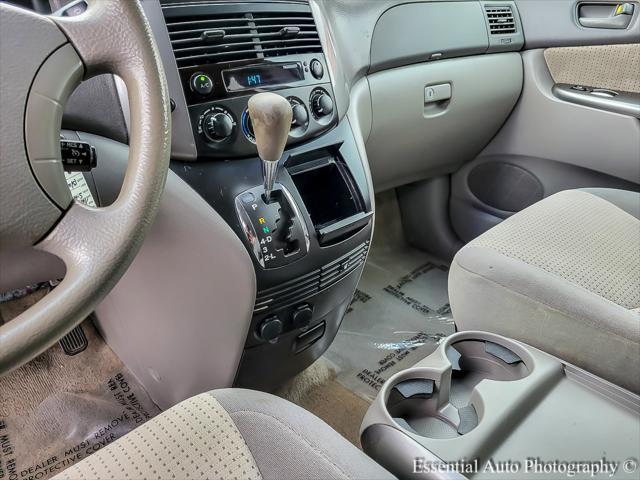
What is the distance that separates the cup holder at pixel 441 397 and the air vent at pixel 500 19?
3.50 ft

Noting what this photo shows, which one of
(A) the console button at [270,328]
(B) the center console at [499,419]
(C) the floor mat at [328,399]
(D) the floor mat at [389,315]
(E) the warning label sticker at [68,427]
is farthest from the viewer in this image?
(D) the floor mat at [389,315]

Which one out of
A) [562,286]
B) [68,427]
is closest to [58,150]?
[562,286]

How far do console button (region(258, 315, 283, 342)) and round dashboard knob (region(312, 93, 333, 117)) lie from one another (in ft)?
1.18

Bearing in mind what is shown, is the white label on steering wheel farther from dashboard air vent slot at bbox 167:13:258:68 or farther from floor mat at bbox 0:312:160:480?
floor mat at bbox 0:312:160:480

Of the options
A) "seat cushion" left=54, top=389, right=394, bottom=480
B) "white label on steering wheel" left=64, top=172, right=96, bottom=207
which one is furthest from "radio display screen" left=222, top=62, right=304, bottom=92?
"seat cushion" left=54, top=389, right=394, bottom=480

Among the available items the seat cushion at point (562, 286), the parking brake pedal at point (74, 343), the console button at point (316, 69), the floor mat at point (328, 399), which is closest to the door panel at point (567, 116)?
the seat cushion at point (562, 286)

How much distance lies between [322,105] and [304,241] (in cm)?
25

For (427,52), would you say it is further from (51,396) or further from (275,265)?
(51,396)

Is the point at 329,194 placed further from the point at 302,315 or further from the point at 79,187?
Result: the point at 79,187

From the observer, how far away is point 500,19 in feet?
5.25

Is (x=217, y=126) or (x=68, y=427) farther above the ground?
(x=217, y=126)

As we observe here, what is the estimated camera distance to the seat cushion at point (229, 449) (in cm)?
61

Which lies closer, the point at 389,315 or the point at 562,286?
the point at 562,286

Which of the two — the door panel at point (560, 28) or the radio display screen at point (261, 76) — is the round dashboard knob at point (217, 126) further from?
the door panel at point (560, 28)
